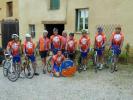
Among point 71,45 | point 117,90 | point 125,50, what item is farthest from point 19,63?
point 125,50

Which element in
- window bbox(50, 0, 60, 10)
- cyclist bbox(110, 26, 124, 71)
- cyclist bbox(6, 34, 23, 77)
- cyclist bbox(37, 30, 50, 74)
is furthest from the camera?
window bbox(50, 0, 60, 10)

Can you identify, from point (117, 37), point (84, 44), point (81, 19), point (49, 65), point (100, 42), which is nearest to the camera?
point (117, 37)

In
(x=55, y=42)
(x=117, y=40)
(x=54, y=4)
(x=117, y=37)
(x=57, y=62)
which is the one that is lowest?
(x=57, y=62)

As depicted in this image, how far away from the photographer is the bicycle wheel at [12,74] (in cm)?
1357

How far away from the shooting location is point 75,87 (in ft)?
39.2

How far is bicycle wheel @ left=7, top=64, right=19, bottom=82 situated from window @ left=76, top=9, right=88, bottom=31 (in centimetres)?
843

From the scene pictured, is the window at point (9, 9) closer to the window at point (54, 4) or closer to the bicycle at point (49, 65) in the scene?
the window at point (54, 4)

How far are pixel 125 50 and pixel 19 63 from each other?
6479 mm

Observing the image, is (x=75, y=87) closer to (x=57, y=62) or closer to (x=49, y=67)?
(x=57, y=62)

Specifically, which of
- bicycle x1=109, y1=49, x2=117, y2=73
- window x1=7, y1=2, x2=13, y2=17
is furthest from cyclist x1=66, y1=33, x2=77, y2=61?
window x1=7, y1=2, x2=13, y2=17

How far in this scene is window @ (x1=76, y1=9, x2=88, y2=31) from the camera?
21156 millimetres

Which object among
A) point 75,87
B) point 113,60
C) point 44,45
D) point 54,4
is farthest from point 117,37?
point 54,4

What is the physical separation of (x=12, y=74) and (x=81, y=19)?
9076mm

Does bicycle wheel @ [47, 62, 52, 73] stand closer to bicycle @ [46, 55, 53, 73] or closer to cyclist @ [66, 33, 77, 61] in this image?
bicycle @ [46, 55, 53, 73]
